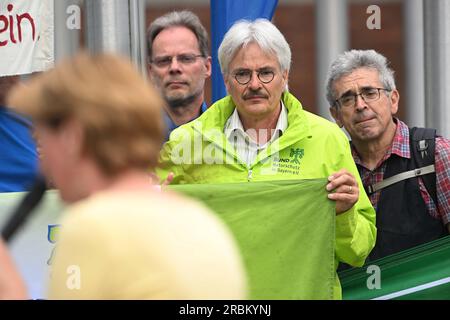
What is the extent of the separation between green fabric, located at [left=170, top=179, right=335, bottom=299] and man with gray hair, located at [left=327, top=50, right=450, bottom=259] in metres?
0.53

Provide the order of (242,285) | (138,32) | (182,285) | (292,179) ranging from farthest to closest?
(138,32)
(292,179)
(242,285)
(182,285)

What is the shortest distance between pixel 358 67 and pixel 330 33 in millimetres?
2623

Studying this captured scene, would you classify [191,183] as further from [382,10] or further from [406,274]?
[382,10]

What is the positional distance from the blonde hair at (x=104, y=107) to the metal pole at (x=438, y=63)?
200 inches

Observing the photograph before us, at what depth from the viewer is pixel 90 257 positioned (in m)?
2.42

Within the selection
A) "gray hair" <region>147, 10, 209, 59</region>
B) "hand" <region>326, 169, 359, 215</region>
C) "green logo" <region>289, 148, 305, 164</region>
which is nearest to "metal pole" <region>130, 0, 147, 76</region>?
"gray hair" <region>147, 10, 209, 59</region>

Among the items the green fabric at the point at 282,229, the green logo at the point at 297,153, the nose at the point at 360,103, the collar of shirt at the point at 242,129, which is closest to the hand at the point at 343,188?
the green fabric at the point at 282,229

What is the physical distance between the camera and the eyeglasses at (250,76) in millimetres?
4879

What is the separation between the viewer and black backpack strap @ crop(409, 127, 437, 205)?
5117 mm

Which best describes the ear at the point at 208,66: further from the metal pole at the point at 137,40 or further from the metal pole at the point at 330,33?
the metal pole at the point at 330,33

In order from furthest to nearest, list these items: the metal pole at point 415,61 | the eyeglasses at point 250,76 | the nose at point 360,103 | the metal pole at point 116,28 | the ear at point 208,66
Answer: the metal pole at point 415,61
the metal pole at point 116,28
the ear at point 208,66
the nose at point 360,103
the eyeglasses at point 250,76

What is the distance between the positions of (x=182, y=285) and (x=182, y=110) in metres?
3.10

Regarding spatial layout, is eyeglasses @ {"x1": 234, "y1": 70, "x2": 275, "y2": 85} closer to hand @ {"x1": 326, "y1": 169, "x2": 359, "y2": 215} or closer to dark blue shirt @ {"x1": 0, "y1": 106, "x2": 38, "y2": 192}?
hand @ {"x1": 326, "y1": 169, "x2": 359, "y2": 215}

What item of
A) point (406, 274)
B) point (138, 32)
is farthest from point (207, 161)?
point (138, 32)
